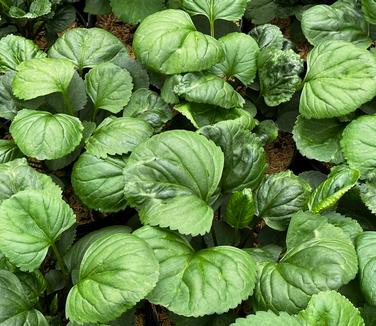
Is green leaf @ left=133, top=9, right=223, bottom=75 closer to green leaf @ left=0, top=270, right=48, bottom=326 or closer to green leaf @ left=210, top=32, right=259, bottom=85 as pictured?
green leaf @ left=210, top=32, right=259, bottom=85

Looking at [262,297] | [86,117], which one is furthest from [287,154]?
[262,297]

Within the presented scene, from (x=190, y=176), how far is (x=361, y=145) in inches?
15.9

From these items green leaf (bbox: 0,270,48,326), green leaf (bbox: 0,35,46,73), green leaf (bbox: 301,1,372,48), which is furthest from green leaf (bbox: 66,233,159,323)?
green leaf (bbox: 301,1,372,48)

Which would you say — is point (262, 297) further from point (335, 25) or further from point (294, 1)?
point (294, 1)

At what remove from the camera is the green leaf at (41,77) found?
139 centimetres

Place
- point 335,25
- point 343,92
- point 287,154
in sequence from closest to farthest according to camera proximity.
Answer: point 343,92 < point 335,25 < point 287,154

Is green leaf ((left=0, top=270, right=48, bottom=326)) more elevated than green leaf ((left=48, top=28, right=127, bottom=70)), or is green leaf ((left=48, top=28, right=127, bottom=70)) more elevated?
green leaf ((left=48, top=28, right=127, bottom=70))

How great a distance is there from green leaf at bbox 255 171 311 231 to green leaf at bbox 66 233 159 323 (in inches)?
13.5

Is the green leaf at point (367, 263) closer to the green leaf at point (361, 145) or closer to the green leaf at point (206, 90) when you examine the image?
the green leaf at point (361, 145)

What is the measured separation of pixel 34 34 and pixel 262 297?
119 cm

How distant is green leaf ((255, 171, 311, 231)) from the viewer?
1.27 meters

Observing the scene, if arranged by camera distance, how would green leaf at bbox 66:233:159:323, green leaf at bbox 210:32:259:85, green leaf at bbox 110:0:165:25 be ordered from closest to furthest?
green leaf at bbox 66:233:159:323 → green leaf at bbox 210:32:259:85 → green leaf at bbox 110:0:165:25

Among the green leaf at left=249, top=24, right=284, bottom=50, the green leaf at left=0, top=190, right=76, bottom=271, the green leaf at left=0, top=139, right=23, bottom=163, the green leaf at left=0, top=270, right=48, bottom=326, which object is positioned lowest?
the green leaf at left=0, top=270, right=48, bottom=326

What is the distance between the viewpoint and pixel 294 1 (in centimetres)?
182
